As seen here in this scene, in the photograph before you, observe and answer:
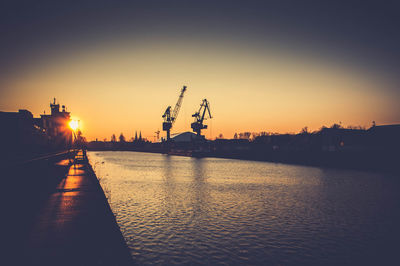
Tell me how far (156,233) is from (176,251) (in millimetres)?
2368

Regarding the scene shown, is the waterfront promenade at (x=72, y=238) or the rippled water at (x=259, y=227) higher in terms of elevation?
the waterfront promenade at (x=72, y=238)

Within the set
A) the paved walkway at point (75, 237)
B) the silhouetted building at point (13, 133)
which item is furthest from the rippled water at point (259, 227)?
the silhouetted building at point (13, 133)

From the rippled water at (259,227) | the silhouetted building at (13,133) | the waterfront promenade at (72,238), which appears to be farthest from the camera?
the silhouetted building at (13,133)

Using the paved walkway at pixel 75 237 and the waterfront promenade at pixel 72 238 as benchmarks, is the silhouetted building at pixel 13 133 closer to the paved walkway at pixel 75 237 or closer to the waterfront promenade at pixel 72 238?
the paved walkway at pixel 75 237

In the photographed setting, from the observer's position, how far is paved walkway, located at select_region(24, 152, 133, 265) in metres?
6.57

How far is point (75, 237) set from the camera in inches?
316

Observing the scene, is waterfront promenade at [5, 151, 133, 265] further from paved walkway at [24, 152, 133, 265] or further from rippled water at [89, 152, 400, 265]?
rippled water at [89, 152, 400, 265]

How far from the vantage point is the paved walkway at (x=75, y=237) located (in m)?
6.57

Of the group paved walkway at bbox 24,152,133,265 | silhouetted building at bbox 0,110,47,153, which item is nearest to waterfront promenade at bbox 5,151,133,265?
paved walkway at bbox 24,152,133,265

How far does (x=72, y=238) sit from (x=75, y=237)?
11 centimetres

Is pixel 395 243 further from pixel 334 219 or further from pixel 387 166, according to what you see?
pixel 387 166

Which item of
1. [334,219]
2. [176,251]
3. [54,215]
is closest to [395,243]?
[334,219]

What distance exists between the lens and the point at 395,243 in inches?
468

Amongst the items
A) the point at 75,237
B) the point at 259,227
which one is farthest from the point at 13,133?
the point at 259,227
